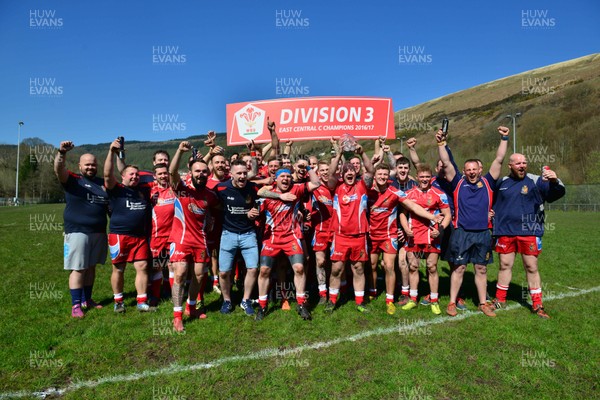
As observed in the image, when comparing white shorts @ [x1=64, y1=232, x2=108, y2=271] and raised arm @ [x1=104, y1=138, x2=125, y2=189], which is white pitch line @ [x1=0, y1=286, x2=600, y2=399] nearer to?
white shorts @ [x1=64, y1=232, x2=108, y2=271]

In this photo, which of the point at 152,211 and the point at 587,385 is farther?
the point at 152,211

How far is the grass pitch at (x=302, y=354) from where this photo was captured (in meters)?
3.55

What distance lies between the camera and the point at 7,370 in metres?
3.91

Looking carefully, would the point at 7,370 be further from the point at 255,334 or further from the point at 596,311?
the point at 596,311

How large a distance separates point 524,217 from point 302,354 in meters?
4.10

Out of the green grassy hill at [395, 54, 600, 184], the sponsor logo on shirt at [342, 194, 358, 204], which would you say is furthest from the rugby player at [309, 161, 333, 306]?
the green grassy hill at [395, 54, 600, 184]

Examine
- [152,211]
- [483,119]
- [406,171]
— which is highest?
[483,119]

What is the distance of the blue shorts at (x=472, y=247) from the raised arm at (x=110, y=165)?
17.9 ft

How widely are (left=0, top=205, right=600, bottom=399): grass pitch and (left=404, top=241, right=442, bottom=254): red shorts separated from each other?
0.99 m

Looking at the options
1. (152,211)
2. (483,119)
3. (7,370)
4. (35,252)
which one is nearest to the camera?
(7,370)

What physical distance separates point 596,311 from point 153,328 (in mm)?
6834

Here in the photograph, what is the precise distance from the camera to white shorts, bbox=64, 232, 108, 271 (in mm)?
5551

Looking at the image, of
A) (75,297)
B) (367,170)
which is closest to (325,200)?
(367,170)

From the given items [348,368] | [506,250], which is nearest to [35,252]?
[348,368]
